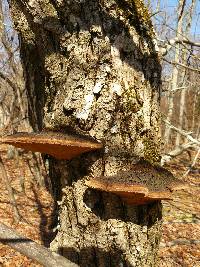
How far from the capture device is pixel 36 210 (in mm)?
9156

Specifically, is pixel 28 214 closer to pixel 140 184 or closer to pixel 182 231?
pixel 182 231

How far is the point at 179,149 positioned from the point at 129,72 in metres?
4.81

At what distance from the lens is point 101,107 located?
171 centimetres

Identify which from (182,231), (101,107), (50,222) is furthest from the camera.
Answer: (182,231)

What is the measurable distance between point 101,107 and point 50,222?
252 inches

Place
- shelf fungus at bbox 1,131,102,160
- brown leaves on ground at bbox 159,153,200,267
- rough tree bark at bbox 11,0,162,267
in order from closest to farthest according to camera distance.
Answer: shelf fungus at bbox 1,131,102,160 < rough tree bark at bbox 11,0,162,267 < brown leaves on ground at bbox 159,153,200,267

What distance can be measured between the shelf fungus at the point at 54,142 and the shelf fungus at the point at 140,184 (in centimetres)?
18

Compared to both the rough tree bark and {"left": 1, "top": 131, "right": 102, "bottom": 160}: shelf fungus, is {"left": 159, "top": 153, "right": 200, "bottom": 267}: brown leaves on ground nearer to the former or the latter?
the rough tree bark

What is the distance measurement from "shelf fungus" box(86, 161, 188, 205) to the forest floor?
3594 millimetres

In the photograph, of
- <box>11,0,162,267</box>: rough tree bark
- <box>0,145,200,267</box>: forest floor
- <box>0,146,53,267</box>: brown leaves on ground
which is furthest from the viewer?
<box>0,145,200,267</box>: forest floor

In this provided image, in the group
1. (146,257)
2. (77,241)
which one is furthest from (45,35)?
Result: (146,257)

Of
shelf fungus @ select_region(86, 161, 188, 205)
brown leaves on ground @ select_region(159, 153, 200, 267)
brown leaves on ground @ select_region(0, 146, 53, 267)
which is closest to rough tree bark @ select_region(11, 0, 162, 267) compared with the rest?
shelf fungus @ select_region(86, 161, 188, 205)

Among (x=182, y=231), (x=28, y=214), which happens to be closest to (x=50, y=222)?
(x=28, y=214)

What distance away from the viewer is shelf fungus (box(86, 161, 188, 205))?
1.57 metres
